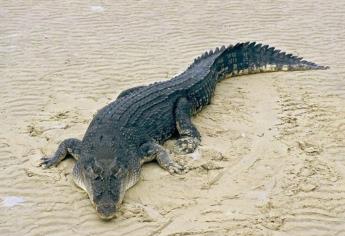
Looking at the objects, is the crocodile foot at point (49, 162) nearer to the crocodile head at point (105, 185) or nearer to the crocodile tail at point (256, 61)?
the crocodile head at point (105, 185)

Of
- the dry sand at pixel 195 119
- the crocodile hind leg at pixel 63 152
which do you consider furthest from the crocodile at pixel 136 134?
the dry sand at pixel 195 119

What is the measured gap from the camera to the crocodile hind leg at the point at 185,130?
6277 millimetres

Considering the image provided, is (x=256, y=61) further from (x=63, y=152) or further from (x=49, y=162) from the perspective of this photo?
(x=49, y=162)

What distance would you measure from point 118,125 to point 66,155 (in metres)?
0.66

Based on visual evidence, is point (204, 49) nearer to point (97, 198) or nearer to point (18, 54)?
point (18, 54)

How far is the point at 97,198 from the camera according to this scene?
5137 mm

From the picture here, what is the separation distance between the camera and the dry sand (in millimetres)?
5184

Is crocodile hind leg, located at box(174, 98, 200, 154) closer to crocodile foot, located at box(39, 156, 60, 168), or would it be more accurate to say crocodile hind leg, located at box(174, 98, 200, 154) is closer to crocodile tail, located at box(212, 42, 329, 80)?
crocodile foot, located at box(39, 156, 60, 168)

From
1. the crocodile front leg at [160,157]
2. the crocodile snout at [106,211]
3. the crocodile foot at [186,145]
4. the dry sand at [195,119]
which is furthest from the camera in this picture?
the crocodile foot at [186,145]

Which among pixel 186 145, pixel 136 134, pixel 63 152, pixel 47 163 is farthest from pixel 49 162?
pixel 186 145

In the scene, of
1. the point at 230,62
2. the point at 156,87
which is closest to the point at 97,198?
the point at 156,87

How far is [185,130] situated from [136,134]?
2.20 ft

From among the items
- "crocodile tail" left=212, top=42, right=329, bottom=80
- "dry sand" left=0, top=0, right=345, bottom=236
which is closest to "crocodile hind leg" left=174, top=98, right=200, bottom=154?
"dry sand" left=0, top=0, right=345, bottom=236

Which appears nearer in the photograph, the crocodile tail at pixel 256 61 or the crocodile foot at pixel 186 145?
the crocodile foot at pixel 186 145
